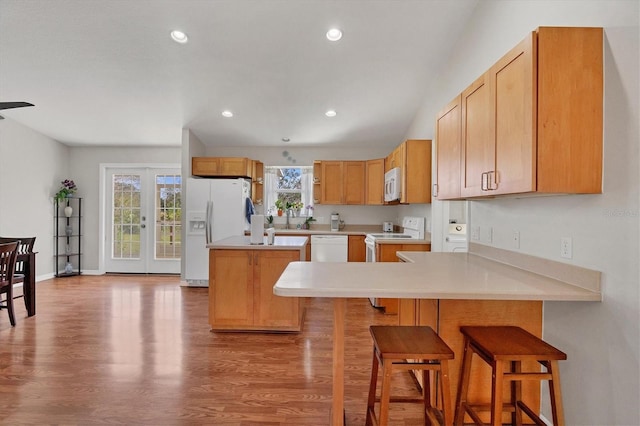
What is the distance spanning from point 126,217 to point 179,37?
158 inches

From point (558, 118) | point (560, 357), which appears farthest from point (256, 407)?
point (558, 118)

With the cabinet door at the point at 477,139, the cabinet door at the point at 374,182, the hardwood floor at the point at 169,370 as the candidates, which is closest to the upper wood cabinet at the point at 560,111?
the cabinet door at the point at 477,139

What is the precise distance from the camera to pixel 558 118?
57.4 inches

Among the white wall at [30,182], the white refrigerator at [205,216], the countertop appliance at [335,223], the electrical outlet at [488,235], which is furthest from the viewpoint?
the countertop appliance at [335,223]

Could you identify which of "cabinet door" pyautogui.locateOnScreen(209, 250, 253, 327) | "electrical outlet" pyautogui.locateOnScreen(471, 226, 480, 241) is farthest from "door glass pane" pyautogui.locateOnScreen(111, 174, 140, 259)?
"electrical outlet" pyautogui.locateOnScreen(471, 226, 480, 241)

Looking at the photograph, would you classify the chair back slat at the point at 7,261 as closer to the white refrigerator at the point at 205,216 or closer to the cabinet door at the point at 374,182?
the white refrigerator at the point at 205,216

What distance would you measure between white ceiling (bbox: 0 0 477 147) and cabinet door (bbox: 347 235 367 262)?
173cm

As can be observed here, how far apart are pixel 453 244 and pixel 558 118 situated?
2193 mm

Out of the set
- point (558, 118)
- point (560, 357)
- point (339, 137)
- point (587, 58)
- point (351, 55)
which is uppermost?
point (351, 55)

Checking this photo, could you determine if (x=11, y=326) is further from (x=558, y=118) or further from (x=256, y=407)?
(x=558, y=118)

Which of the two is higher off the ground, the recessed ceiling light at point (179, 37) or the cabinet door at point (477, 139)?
the recessed ceiling light at point (179, 37)

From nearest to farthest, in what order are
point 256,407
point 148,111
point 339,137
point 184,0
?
point 256,407, point 184,0, point 148,111, point 339,137

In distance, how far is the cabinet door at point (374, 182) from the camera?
5.46m

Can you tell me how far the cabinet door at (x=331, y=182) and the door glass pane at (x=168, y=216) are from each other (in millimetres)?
2632
